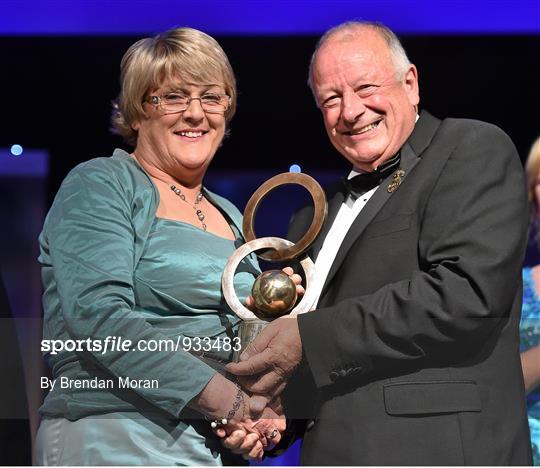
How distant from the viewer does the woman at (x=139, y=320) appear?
245cm

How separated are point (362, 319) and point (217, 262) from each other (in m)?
0.48

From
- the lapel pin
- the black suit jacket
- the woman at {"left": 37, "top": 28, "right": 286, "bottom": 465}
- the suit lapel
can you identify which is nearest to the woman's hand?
the woman at {"left": 37, "top": 28, "right": 286, "bottom": 465}

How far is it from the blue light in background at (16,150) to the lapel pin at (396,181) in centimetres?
114

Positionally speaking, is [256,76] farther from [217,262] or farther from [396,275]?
[396,275]

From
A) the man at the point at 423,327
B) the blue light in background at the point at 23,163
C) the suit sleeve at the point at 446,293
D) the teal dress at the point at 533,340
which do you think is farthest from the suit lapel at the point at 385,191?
the blue light in background at the point at 23,163

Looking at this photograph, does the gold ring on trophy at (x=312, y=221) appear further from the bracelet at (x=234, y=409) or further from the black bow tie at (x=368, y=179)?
the bracelet at (x=234, y=409)

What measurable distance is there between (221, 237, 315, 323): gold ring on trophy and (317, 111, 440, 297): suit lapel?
57mm

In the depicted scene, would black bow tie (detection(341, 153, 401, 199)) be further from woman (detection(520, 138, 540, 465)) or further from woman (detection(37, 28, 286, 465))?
woman (detection(520, 138, 540, 465))

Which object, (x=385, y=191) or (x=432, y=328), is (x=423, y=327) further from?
(x=385, y=191)

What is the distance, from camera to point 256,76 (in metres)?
3.01

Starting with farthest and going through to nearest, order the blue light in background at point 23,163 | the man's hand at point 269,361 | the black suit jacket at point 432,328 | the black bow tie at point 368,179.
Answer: the blue light in background at point 23,163
the black bow tie at point 368,179
the man's hand at point 269,361
the black suit jacket at point 432,328

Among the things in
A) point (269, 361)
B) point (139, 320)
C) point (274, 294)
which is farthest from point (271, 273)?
point (139, 320)

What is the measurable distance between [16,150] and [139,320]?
81cm

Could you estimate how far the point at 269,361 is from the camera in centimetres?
243
